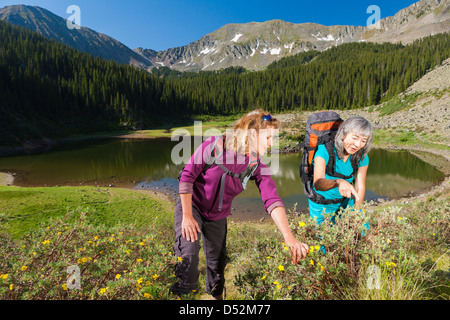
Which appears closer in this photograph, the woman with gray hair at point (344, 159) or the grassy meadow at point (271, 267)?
the grassy meadow at point (271, 267)

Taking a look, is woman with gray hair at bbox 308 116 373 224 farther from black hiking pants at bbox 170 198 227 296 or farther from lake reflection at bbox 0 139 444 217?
lake reflection at bbox 0 139 444 217

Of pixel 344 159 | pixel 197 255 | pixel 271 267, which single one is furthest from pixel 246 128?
pixel 197 255

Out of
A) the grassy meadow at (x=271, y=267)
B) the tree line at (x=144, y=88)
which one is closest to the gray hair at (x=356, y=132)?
the grassy meadow at (x=271, y=267)

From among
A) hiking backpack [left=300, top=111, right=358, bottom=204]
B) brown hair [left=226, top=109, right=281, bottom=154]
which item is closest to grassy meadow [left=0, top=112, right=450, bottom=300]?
hiking backpack [left=300, top=111, right=358, bottom=204]

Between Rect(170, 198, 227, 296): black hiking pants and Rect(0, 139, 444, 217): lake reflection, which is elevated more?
Rect(170, 198, 227, 296): black hiking pants

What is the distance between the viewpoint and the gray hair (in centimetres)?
299

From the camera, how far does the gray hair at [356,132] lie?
2.99 metres

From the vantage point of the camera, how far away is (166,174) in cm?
2641

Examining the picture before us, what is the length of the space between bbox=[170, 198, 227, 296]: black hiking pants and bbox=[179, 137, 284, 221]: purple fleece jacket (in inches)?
7.4

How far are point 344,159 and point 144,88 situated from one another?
114611 millimetres

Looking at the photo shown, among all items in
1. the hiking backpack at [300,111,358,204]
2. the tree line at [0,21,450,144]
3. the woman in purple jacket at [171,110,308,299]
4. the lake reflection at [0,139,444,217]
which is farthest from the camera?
the tree line at [0,21,450,144]

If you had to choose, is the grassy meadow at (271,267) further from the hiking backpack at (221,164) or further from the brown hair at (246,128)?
the brown hair at (246,128)

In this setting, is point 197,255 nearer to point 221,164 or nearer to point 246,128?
point 221,164
